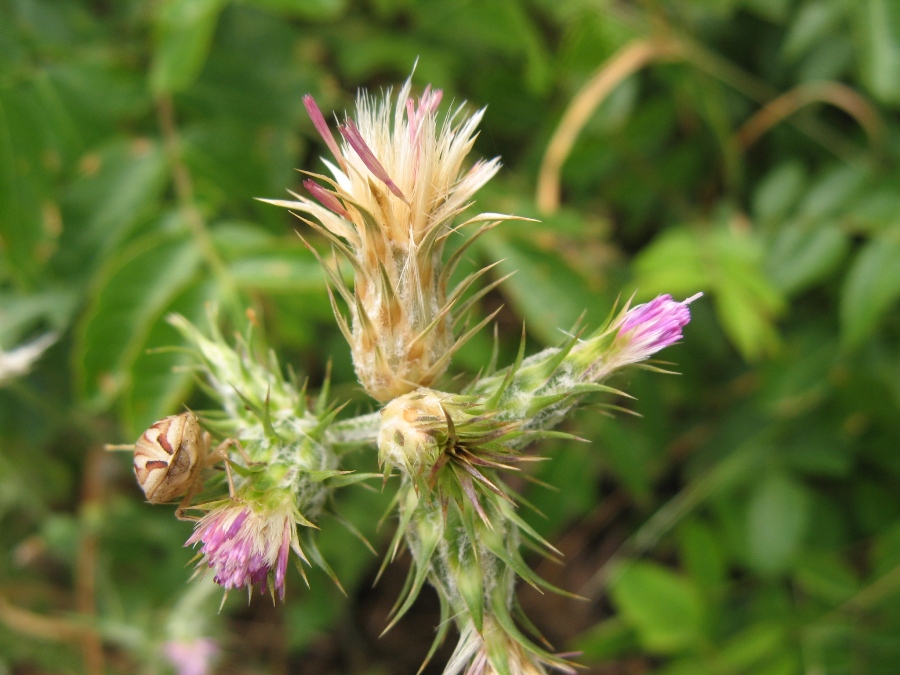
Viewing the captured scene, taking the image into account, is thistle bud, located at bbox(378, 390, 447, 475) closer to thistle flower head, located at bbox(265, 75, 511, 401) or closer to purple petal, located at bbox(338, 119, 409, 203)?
thistle flower head, located at bbox(265, 75, 511, 401)

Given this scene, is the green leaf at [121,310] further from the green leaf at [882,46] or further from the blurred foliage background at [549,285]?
the green leaf at [882,46]

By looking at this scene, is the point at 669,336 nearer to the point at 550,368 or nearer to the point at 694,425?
the point at 550,368

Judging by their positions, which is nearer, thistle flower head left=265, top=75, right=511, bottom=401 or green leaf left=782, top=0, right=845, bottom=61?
thistle flower head left=265, top=75, right=511, bottom=401

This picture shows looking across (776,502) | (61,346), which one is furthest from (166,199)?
(776,502)

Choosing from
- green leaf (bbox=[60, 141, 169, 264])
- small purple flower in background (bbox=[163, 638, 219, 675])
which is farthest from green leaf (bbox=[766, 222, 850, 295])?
small purple flower in background (bbox=[163, 638, 219, 675])

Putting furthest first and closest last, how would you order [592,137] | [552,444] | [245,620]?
[245,620] → [592,137] → [552,444]

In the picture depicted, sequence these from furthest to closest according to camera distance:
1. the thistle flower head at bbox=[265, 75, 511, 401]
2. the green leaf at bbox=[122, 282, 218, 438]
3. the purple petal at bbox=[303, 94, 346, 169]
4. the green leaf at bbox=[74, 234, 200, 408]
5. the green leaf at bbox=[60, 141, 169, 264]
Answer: the green leaf at bbox=[60, 141, 169, 264] < the green leaf at bbox=[74, 234, 200, 408] < the green leaf at bbox=[122, 282, 218, 438] < the thistle flower head at bbox=[265, 75, 511, 401] < the purple petal at bbox=[303, 94, 346, 169]
